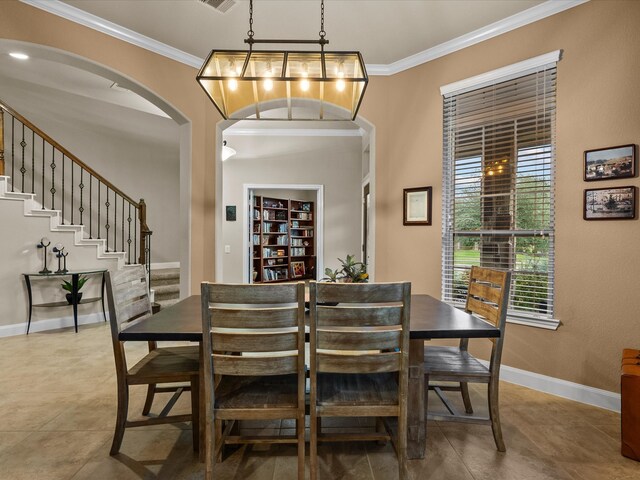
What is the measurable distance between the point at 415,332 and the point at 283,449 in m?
1.07

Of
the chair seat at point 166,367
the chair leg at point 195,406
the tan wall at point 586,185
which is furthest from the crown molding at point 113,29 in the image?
the chair leg at point 195,406

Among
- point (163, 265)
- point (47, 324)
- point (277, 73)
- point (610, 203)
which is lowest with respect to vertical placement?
point (47, 324)

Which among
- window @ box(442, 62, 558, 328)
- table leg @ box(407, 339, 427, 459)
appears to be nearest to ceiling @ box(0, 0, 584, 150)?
window @ box(442, 62, 558, 328)

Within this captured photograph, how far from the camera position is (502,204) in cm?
298

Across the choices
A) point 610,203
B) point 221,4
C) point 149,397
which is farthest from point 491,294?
point 221,4

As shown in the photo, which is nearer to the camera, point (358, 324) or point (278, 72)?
point (358, 324)

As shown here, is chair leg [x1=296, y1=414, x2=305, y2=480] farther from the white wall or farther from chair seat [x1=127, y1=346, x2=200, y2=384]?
the white wall

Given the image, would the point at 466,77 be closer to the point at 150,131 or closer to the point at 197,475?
the point at 197,475

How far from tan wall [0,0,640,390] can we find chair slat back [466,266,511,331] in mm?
911

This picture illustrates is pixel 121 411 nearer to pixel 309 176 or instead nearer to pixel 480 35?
pixel 480 35

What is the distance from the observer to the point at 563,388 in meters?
2.65

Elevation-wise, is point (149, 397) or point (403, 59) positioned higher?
point (403, 59)

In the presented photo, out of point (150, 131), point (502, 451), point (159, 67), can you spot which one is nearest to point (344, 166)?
point (159, 67)

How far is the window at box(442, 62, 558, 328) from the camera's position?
2775mm
